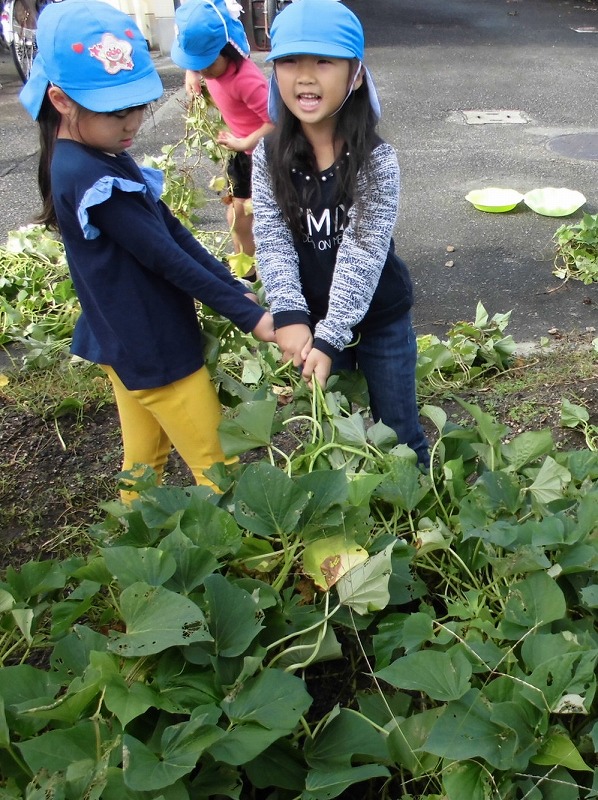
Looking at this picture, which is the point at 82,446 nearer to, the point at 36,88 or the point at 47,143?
the point at 47,143

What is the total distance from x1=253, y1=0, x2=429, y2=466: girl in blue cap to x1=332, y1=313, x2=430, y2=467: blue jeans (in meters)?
0.06

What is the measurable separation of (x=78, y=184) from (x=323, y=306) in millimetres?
693

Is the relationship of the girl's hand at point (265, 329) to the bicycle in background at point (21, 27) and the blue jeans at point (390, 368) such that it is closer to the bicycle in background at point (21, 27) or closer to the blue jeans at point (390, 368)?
the blue jeans at point (390, 368)

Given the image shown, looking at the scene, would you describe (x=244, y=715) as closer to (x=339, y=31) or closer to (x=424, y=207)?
(x=339, y=31)

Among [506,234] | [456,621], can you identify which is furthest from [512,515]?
[506,234]

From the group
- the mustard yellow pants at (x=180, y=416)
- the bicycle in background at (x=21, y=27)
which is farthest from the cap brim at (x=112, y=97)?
the bicycle in background at (x=21, y=27)

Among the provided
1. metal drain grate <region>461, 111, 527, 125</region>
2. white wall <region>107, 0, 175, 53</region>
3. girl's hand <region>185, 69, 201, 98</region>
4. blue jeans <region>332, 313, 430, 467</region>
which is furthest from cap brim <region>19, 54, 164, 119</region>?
white wall <region>107, 0, 175, 53</region>

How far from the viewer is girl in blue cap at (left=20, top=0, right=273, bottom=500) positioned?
1698 mm

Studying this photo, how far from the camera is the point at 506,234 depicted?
4.71 meters

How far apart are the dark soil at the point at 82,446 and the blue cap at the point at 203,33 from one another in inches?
57.7

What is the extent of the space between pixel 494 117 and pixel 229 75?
4.32 meters

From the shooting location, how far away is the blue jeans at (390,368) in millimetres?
2125

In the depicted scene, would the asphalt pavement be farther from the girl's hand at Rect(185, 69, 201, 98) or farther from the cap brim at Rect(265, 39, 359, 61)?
the cap brim at Rect(265, 39, 359, 61)

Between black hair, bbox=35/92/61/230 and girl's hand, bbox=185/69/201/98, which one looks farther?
girl's hand, bbox=185/69/201/98
